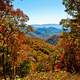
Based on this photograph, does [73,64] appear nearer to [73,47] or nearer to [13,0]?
[73,47]

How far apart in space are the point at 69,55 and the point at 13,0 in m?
43.3

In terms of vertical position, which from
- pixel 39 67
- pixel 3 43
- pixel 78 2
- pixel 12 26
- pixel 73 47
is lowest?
pixel 39 67

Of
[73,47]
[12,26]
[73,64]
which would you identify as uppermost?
[12,26]

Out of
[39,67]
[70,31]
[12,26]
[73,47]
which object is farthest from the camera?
[39,67]

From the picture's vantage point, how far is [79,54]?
2398 inches

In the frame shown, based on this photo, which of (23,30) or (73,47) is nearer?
(23,30)

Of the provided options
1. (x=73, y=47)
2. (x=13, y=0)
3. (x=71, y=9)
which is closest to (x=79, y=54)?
(x=73, y=47)

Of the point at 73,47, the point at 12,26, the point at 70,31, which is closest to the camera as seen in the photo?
the point at 12,26

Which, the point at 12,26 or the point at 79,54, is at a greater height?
the point at 12,26

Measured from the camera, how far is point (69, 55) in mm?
64250

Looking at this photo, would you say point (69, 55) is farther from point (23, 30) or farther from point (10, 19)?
point (10, 19)

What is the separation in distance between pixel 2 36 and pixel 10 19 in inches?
64.5

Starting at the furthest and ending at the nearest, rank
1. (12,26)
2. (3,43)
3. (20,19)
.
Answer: (20,19)
(3,43)
(12,26)

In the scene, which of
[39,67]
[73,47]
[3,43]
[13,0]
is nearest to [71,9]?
[3,43]
